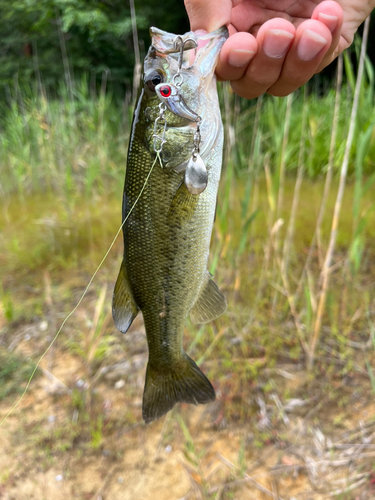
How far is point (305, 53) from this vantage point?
0.92 m

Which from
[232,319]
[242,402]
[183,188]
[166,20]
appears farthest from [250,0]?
[166,20]

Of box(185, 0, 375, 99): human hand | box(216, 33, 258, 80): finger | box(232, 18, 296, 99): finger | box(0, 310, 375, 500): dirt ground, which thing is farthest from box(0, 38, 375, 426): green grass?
box(216, 33, 258, 80): finger

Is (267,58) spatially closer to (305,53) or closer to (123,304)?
(305,53)

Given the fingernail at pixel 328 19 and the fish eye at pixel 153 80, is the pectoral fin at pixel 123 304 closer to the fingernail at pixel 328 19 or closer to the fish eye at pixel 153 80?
the fish eye at pixel 153 80

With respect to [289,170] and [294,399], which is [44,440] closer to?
[294,399]

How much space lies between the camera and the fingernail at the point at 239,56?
3.15ft

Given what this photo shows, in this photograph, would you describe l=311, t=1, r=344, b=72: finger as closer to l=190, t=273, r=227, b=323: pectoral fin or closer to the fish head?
the fish head

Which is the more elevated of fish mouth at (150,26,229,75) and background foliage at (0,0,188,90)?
background foliage at (0,0,188,90)

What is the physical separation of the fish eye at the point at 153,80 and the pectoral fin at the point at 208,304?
531 mm

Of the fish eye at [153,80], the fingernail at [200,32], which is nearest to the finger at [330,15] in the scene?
the fingernail at [200,32]

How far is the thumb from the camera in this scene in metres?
1.00

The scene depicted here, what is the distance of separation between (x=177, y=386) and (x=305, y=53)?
3.26 feet

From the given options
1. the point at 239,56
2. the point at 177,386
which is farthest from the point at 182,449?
the point at 239,56

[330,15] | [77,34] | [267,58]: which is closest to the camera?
[330,15]
